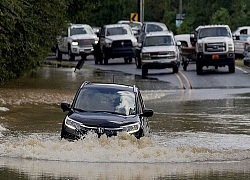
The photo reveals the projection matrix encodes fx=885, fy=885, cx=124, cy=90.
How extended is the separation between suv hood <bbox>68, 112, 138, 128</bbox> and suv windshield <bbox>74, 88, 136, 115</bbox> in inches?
14.7

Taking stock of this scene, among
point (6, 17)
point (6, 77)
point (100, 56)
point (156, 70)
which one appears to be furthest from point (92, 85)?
point (100, 56)

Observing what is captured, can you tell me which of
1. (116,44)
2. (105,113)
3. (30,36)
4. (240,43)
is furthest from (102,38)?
(105,113)

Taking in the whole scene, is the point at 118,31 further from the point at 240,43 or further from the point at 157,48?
the point at 157,48

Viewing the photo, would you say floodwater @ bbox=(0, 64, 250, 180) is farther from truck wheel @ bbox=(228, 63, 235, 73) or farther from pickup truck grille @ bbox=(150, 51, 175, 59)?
pickup truck grille @ bbox=(150, 51, 175, 59)

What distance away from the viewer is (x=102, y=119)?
16516 millimetres

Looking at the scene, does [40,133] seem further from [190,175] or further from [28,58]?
[28,58]

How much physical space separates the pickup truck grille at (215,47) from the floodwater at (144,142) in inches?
272

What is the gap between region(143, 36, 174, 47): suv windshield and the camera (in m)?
43.6

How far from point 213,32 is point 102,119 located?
1045 inches

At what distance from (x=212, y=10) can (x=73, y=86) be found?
3793cm

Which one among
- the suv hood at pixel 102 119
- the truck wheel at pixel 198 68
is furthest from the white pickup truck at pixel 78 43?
the suv hood at pixel 102 119

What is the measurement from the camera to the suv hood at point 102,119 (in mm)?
16422

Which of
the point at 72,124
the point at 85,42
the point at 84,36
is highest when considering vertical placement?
the point at 72,124

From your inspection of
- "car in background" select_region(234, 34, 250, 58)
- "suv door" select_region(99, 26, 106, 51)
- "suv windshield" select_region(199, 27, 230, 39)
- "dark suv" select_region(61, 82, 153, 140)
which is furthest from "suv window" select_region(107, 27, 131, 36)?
"dark suv" select_region(61, 82, 153, 140)
